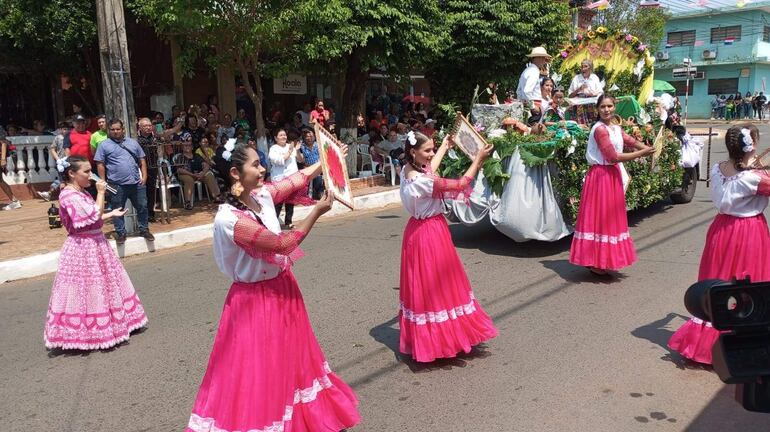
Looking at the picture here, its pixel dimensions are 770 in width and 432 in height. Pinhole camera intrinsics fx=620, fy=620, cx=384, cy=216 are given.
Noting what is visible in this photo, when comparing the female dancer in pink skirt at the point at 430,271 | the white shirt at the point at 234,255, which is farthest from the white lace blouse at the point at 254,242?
the female dancer in pink skirt at the point at 430,271

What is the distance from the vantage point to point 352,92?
14.4m

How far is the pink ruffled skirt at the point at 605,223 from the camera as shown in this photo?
6.12 m

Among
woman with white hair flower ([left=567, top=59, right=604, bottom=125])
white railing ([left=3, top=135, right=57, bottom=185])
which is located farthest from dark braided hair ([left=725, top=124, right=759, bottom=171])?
white railing ([left=3, top=135, right=57, bottom=185])

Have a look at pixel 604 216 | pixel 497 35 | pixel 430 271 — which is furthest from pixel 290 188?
pixel 497 35

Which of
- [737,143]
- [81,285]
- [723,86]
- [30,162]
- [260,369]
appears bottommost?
[81,285]

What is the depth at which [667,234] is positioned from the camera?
844cm

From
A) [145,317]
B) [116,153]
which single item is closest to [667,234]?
[145,317]

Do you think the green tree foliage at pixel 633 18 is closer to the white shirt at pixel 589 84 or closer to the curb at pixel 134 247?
the white shirt at pixel 589 84

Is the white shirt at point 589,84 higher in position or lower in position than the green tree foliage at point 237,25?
lower

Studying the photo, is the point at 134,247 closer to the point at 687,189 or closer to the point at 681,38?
the point at 687,189

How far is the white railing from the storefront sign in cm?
629

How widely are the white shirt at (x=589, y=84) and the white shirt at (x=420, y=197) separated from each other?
16.5ft

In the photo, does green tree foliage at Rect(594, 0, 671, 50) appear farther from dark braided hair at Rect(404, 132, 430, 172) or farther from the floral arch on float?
dark braided hair at Rect(404, 132, 430, 172)

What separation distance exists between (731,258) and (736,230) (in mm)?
194
